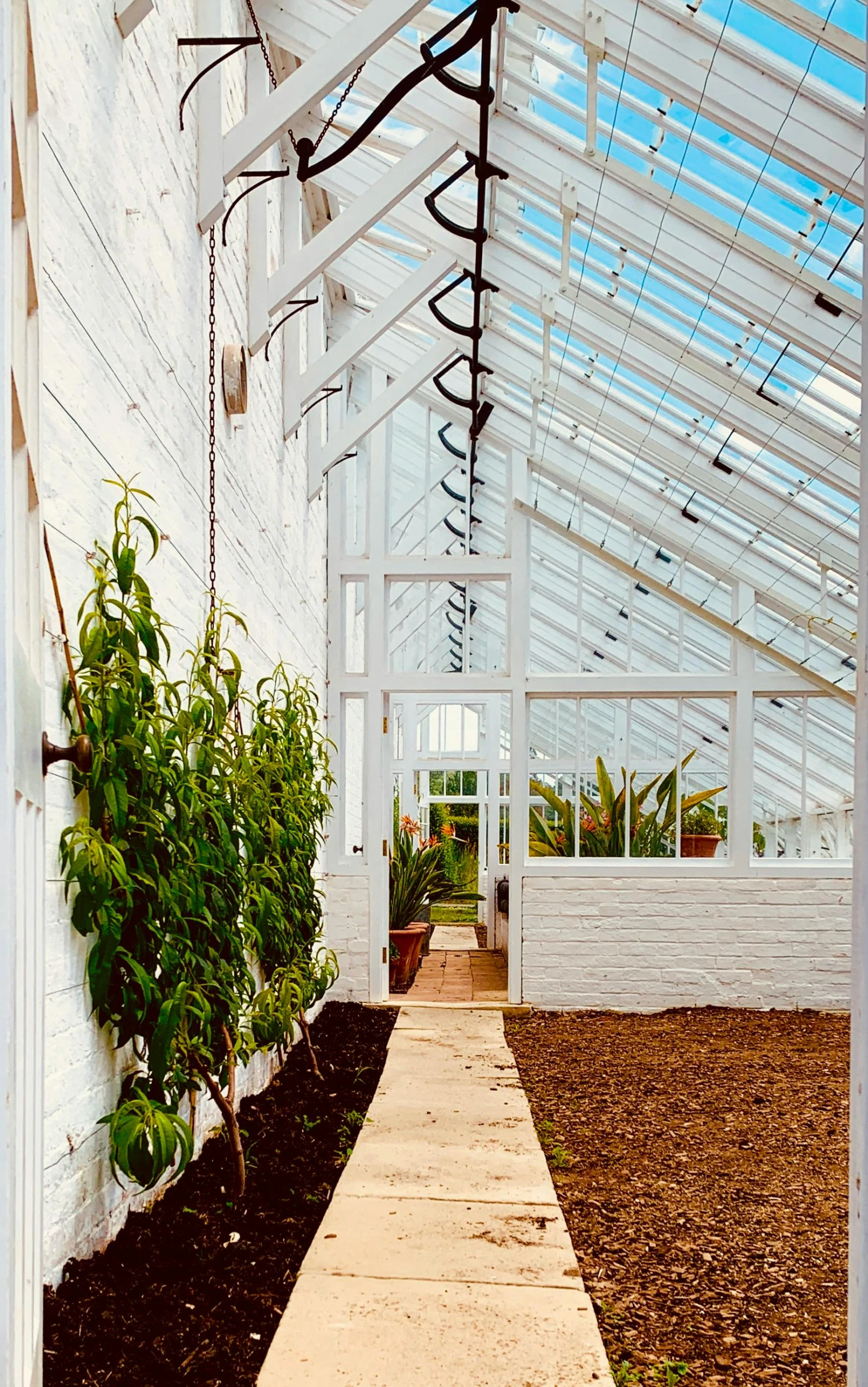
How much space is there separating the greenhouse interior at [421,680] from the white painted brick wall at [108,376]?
2 cm

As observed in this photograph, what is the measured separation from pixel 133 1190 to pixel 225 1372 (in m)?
0.64

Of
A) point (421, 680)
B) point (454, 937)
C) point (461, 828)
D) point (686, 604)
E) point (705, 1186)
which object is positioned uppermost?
point (686, 604)

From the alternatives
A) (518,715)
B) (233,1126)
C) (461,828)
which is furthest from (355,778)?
(461,828)

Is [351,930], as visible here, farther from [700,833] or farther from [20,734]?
[20,734]

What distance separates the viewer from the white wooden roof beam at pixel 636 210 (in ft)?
13.3

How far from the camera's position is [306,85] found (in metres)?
3.95

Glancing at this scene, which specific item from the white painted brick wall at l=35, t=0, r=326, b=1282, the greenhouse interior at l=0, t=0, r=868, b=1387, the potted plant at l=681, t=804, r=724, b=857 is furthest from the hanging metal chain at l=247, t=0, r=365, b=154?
the potted plant at l=681, t=804, r=724, b=857

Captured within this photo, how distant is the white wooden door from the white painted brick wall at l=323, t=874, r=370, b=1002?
610 cm

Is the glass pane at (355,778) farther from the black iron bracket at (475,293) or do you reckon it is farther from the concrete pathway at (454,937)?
the black iron bracket at (475,293)

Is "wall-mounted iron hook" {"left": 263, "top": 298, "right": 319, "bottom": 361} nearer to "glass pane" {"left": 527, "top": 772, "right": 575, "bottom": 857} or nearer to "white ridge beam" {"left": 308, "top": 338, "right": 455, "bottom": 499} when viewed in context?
"white ridge beam" {"left": 308, "top": 338, "right": 455, "bottom": 499}

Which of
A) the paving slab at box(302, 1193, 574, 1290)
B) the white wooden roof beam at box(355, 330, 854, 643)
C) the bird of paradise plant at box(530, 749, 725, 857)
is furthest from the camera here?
the bird of paradise plant at box(530, 749, 725, 857)

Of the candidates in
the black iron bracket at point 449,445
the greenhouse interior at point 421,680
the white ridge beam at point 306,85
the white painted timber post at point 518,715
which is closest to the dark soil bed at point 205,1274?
the greenhouse interior at point 421,680

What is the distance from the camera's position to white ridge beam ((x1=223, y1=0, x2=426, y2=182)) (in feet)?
12.7

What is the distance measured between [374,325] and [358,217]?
1.10 metres
